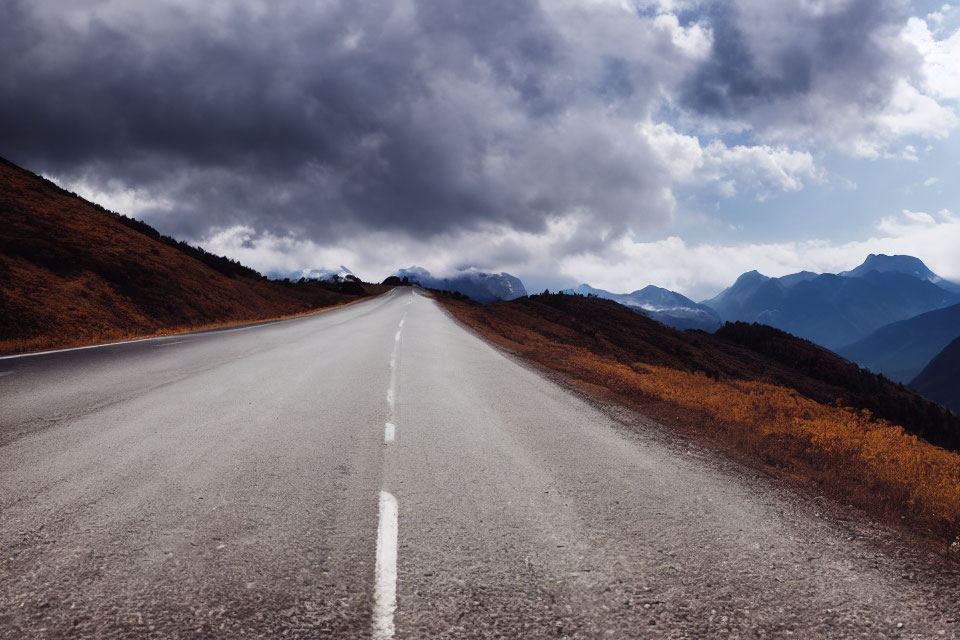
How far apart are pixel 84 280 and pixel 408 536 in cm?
2590

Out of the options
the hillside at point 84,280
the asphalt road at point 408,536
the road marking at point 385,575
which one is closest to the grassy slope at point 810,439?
the asphalt road at point 408,536

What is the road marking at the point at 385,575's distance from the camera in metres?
2.52

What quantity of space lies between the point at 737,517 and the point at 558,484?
1.64 metres

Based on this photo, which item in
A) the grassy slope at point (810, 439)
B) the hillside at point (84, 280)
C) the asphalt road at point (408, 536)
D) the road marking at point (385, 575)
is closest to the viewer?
the road marking at point (385, 575)

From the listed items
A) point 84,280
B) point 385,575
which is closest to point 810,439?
point 385,575

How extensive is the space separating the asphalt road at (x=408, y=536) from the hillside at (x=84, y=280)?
1289 centimetres

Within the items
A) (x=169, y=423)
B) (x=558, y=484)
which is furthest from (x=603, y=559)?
(x=169, y=423)

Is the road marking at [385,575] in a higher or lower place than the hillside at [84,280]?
lower

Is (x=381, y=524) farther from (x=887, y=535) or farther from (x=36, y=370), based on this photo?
(x=36, y=370)

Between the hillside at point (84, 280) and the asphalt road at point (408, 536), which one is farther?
the hillside at point (84, 280)

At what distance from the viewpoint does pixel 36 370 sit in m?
9.67

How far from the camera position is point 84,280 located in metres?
21.6

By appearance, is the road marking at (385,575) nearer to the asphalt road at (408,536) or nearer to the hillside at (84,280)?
the asphalt road at (408,536)

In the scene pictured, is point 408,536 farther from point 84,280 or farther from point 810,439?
point 84,280
